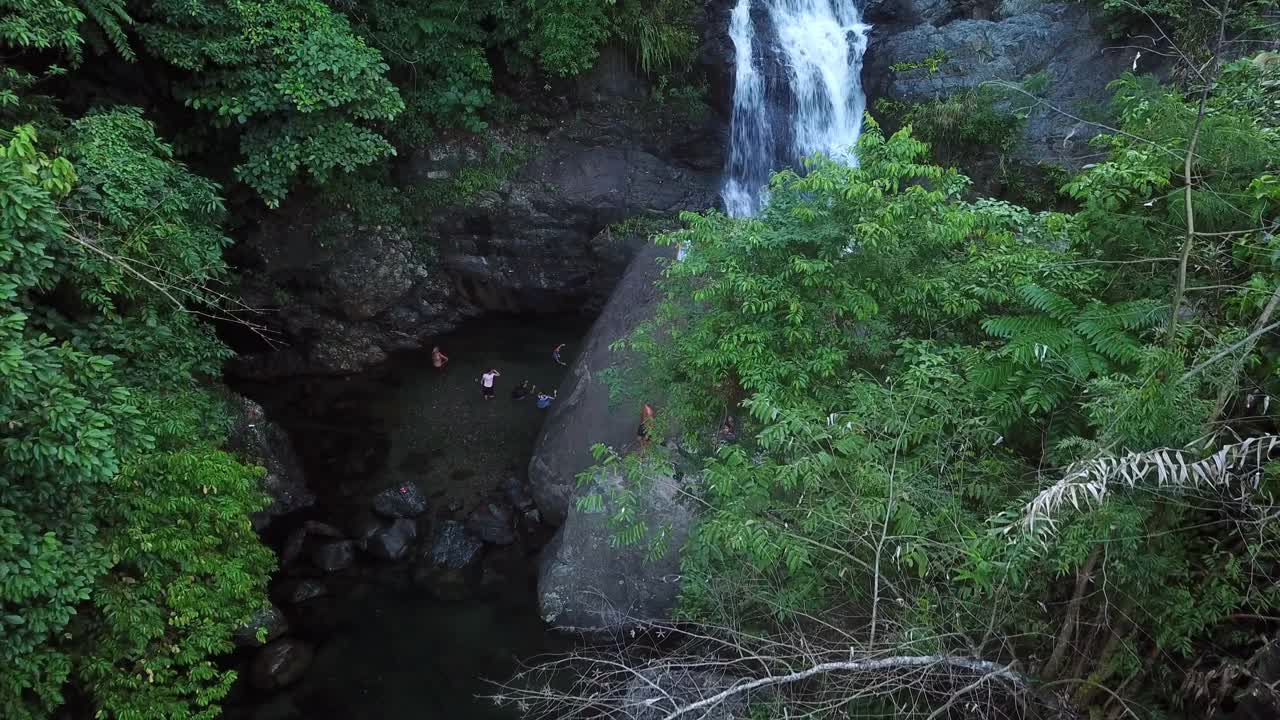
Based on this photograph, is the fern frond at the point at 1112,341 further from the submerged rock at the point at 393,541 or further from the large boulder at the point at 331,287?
the large boulder at the point at 331,287

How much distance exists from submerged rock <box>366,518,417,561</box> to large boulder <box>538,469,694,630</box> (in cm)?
249

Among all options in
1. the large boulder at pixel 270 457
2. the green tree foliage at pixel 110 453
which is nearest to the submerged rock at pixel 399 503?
the large boulder at pixel 270 457

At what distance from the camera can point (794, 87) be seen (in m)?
17.1

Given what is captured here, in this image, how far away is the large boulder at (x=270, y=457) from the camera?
12648mm

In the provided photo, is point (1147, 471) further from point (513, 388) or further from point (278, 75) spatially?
point (513, 388)

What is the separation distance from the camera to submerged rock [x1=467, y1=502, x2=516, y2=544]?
12.9m

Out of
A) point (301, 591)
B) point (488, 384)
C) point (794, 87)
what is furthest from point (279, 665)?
point (794, 87)

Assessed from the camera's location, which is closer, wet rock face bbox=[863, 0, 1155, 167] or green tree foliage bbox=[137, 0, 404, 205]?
green tree foliage bbox=[137, 0, 404, 205]

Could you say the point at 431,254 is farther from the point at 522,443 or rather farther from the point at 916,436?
the point at 916,436

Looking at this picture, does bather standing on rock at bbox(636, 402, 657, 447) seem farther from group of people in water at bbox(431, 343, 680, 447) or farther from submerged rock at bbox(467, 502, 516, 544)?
group of people in water at bbox(431, 343, 680, 447)

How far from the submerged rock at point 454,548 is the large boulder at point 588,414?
4.36 feet

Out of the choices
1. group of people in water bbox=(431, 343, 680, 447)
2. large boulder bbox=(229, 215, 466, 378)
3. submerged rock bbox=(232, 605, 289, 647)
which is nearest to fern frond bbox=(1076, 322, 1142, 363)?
submerged rock bbox=(232, 605, 289, 647)

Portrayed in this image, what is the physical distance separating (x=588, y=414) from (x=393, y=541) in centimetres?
388

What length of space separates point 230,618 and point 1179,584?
28.7ft
